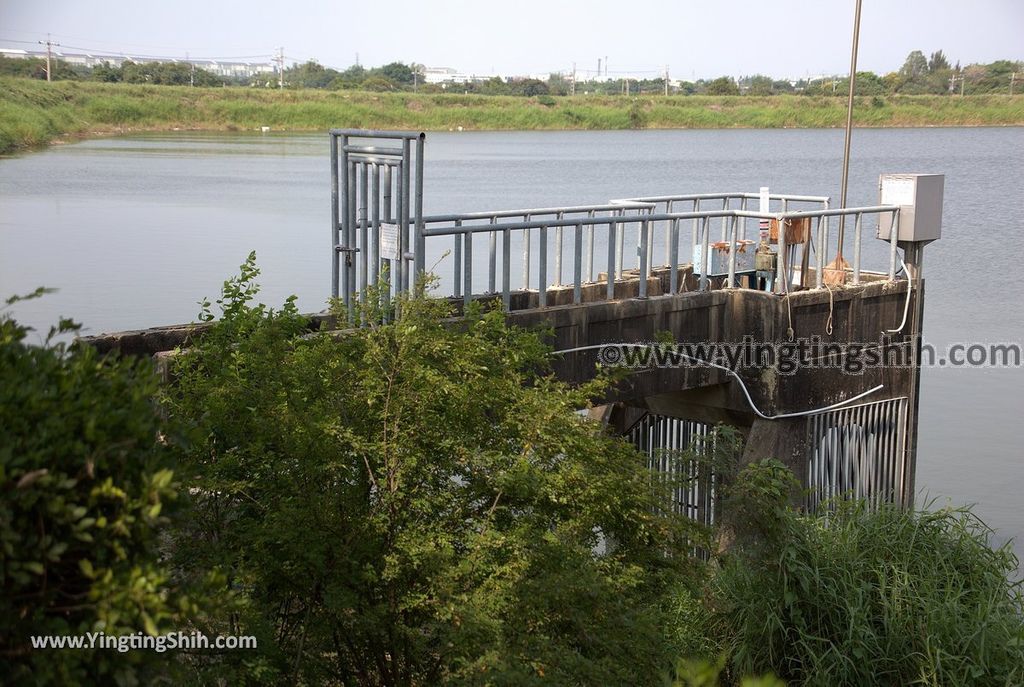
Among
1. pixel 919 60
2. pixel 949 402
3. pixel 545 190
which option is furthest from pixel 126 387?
pixel 919 60

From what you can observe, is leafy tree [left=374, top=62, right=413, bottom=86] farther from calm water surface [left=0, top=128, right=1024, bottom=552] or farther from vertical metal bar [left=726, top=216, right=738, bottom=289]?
vertical metal bar [left=726, top=216, right=738, bottom=289]

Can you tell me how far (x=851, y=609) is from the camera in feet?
31.3

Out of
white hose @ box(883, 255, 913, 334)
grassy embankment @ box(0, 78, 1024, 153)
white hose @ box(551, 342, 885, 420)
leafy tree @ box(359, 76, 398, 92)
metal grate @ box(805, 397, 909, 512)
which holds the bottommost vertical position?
metal grate @ box(805, 397, 909, 512)

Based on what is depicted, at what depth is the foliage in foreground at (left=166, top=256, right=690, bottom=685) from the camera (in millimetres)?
5812

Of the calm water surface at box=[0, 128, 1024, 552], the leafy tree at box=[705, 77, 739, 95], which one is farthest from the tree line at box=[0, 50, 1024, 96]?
the calm water surface at box=[0, 128, 1024, 552]

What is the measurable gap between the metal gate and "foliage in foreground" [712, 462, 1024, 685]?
351cm

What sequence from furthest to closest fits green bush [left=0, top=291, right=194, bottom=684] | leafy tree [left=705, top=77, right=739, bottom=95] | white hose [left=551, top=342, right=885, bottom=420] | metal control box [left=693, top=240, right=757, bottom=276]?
leafy tree [left=705, top=77, right=739, bottom=95] < metal control box [left=693, top=240, right=757, bottom=276] < white hose [left=551, top=342, right=885, bottom=420] < green bush [left=0, top=291, right=194, bottom=684]

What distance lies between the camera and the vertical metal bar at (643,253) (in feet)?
40.9

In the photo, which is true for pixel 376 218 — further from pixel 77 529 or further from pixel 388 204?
pixel 77 529

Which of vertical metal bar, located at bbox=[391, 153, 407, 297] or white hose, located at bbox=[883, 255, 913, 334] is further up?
vertical metal bar, located at bbox=[391, 153, 407, 297]

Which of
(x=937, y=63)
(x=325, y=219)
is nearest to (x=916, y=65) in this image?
(x=937, y=63)

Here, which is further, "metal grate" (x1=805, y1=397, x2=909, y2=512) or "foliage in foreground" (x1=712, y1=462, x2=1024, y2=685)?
"metal grate" (x1=805, y1=397, x2=909, y2=512)

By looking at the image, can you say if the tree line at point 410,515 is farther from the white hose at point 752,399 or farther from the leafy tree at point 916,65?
the leafy tree at point 916,65

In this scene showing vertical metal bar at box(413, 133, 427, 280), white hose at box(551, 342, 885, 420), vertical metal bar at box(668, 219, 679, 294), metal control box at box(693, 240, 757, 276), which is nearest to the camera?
vertical metal bar at box(413, 133, 427, 280)
